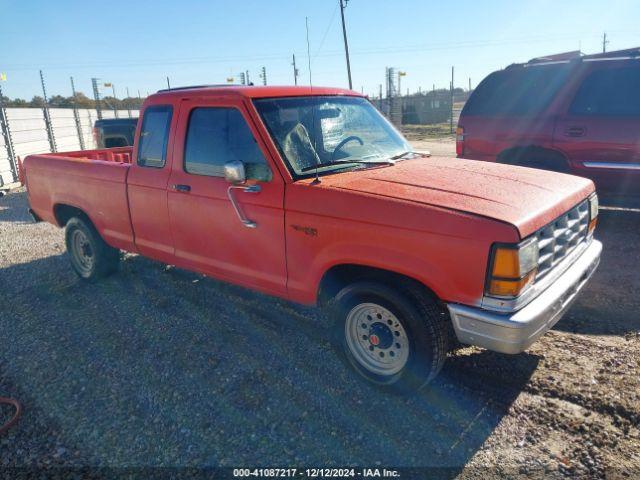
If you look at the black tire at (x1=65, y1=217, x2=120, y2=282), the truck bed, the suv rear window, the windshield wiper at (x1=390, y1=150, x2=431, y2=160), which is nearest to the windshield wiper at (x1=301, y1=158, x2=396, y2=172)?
the windshield wiper at (x1=390, y1=150, x2=431, y2=160)

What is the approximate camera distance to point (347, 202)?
2949mm

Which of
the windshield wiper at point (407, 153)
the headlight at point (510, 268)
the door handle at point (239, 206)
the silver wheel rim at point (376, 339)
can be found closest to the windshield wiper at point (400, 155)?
the windshield wiper at point (407, 153)

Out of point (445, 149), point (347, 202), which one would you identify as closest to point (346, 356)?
point (347, 202)

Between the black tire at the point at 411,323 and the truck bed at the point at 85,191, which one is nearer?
the black tire at the point at 411,323

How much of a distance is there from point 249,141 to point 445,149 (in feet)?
50.0

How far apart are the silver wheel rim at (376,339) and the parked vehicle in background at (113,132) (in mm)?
11945

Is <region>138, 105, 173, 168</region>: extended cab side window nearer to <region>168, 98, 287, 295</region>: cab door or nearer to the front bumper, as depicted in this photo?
<region>168, 98, 287, 295</region>: cab door

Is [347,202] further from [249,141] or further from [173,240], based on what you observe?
[173,240]

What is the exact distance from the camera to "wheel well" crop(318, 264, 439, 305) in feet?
9.62

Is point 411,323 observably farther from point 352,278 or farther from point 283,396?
point 283,396

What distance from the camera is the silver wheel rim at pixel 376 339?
10.1 feet

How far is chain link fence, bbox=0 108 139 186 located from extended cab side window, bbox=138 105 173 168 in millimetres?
11181

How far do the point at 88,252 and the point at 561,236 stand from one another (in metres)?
4.87

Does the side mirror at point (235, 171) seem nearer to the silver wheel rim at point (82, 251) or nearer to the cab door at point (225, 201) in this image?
the cab door at point (225, 201)
